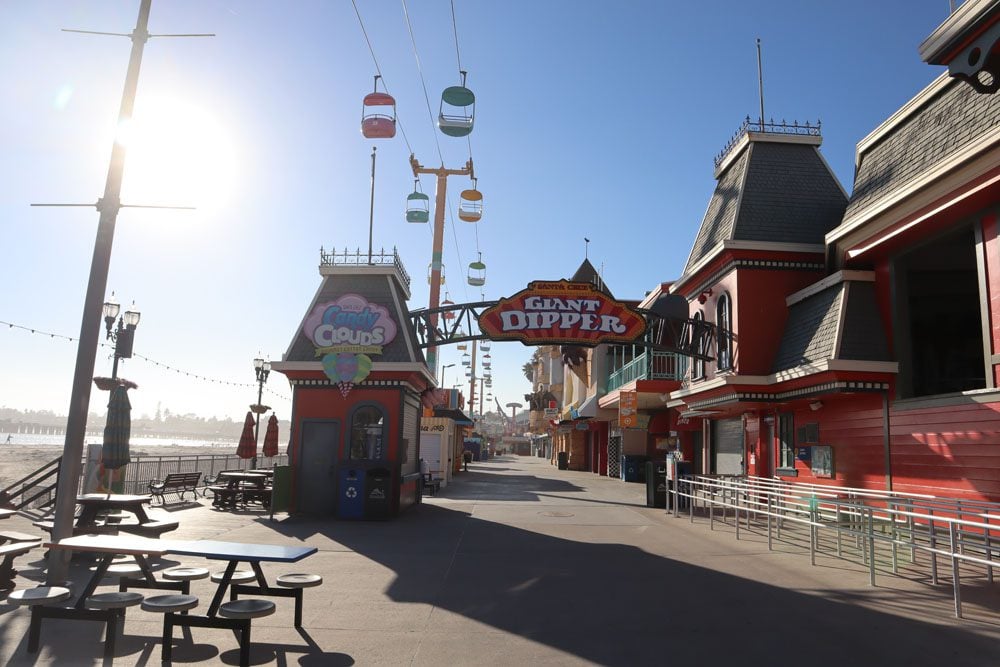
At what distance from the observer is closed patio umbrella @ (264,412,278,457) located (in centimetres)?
2262

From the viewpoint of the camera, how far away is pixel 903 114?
47.5 feet

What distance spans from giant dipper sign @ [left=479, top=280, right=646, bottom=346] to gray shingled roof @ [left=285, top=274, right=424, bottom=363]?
2126mm

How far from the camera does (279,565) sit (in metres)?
10.6

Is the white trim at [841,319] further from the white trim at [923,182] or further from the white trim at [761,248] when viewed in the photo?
the white trim at [761,248]

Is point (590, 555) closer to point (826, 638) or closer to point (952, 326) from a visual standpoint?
point (826, 638)

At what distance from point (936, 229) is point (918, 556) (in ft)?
19.3

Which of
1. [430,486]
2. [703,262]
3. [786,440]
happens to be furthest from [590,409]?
[786,440]

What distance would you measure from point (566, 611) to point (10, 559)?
6.70m

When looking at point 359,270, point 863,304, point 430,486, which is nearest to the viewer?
point 863,304

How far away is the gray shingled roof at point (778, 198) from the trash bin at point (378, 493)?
10770 mm

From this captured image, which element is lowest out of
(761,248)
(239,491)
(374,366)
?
(239,491)

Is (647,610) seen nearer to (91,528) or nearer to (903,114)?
(91,528)

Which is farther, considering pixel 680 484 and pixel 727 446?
pixel 727 446

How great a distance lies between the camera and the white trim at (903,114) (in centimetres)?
1317
